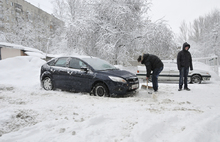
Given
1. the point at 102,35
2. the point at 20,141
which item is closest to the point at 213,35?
the point at 102,35

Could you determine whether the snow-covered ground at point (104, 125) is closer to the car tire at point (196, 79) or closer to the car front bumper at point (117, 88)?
the car front bumper at point (117, 88)

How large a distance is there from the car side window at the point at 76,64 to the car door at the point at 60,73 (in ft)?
0.89

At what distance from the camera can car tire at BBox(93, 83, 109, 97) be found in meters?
4.89

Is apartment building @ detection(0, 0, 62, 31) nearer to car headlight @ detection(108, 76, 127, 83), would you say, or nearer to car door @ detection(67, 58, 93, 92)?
car door @ detection(67, 58, 93, 92)

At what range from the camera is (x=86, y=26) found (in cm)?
1340

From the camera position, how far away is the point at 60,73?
5.73 metres

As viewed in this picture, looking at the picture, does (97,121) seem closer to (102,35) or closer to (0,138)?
(0,138)

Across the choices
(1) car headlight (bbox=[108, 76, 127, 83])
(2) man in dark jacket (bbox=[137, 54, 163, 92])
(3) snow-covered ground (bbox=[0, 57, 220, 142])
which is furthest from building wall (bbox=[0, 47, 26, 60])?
(2) man in dark jacket (bbox=[137, 54, 163, 92])

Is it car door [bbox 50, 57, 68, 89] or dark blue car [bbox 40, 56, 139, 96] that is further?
car door [bbox 50, 57, 68, 89]

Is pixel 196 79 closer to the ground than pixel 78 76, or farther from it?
closer to the ground

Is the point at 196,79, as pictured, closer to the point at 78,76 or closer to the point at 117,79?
the point at 117,79

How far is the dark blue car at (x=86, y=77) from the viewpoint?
4840 mm

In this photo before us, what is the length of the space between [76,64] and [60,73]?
28.4 inches

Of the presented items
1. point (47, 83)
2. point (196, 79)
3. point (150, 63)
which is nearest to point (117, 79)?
point (150, 63)
